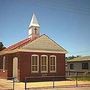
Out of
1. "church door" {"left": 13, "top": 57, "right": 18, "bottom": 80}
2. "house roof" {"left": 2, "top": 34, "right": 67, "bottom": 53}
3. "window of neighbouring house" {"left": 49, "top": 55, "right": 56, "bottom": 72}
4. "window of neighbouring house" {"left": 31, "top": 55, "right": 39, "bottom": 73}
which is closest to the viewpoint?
"house roof" {"left": 2, "top": 34, "right": 67, "bottom": 53}

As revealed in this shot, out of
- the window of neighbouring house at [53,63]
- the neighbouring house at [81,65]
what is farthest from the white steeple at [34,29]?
the neighbouring house at [81,65]

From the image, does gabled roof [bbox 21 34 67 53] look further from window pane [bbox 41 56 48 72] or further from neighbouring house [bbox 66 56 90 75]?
neighbouring house [bbox 66 56 90 75]

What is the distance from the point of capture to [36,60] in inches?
1214

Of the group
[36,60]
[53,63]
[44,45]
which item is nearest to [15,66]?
[36,60]

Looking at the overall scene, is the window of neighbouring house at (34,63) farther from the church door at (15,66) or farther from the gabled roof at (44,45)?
the church door at (15,66)

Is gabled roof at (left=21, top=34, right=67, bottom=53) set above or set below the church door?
above

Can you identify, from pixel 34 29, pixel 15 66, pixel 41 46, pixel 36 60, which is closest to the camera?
pixel 36 60

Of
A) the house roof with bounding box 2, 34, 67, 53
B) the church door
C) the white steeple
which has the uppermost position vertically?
the white steeple

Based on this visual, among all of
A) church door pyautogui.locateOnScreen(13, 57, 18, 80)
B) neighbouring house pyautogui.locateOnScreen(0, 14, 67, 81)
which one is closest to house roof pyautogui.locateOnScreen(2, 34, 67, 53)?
neighbouring house pyautogui.locateOnScreen(0, 14, 67, 81)

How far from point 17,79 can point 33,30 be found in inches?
329

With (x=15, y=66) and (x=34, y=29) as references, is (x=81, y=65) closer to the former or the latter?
(x=34, y=29)

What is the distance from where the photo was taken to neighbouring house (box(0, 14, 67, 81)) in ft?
98.2

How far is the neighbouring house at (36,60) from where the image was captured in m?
29.9

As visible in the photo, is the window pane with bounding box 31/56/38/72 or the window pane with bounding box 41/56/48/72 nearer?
the window pane with bounding box 31/56/38/72
